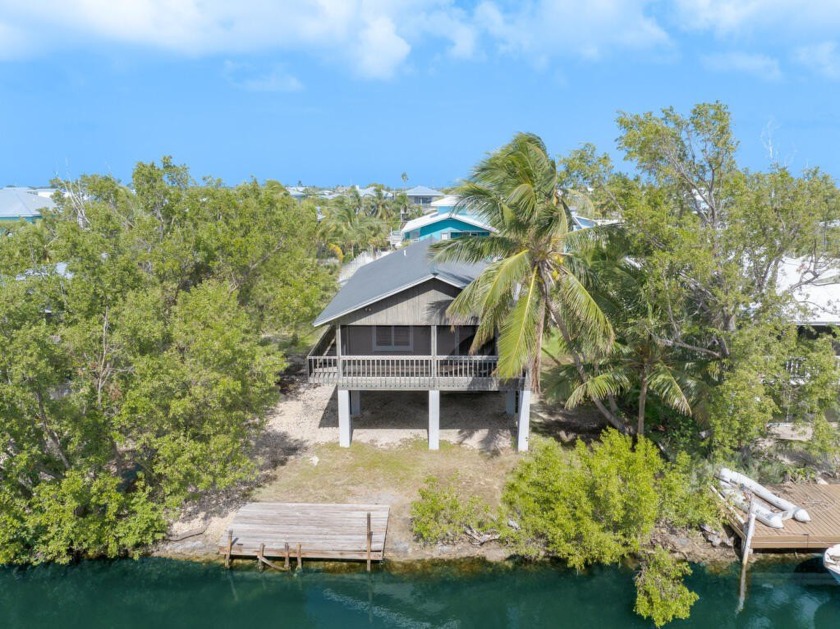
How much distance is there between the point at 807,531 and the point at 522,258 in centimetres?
1063

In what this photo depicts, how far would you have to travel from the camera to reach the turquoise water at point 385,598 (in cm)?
1351

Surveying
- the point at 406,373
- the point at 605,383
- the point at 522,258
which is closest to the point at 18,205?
the point at 406,373

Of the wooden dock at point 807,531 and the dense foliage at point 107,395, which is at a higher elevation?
the dense foliage at point 107,395

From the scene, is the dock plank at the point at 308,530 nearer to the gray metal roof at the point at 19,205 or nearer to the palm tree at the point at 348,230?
the palm tree at the point at 348,230

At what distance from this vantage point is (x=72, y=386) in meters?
14.0

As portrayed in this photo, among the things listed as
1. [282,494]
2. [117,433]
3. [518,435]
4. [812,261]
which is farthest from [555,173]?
[117,433]

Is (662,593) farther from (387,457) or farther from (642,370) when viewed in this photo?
(387,457)

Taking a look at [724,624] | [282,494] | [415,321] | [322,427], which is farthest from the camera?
[322,427]

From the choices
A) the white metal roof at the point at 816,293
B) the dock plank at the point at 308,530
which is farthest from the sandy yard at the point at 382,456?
the white metal roof at the point at 816,293

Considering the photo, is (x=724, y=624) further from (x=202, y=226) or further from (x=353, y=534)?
(x=202, y=226)

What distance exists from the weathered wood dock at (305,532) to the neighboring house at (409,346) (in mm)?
4016

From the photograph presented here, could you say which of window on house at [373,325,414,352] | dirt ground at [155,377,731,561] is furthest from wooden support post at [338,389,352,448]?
window on house at [373,325,414,352]

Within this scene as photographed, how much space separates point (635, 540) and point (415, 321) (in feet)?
29.8

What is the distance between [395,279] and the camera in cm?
1938
